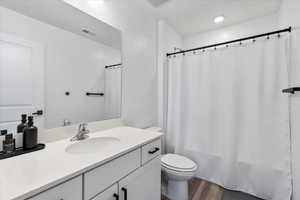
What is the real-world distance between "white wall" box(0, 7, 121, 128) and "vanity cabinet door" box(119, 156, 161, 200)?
0.66 meters

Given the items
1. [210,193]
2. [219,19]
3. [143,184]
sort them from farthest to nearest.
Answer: [219,19] → [210,193] → [143,184]

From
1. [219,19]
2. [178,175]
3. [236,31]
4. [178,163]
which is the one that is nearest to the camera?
[178,175]

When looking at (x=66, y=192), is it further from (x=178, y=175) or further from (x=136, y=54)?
(x=136, y=54)

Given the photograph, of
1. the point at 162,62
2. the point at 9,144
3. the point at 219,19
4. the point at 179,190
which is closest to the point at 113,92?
the point at 9,144

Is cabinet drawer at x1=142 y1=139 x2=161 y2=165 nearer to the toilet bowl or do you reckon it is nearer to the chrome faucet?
the toilet bowl

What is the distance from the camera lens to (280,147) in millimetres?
1433

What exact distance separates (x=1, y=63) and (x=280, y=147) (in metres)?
2.41

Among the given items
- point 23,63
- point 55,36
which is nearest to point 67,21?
point 55,36

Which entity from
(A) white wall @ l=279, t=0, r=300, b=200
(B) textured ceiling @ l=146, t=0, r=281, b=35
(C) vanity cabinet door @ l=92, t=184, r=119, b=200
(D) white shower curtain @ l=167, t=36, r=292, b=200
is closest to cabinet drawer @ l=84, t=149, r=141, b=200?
(C) vanity cabinet door @ l=92, t=184, r=119, b=200

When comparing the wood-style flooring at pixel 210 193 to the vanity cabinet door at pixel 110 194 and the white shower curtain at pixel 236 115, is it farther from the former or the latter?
the vanity cabinet door at pixel 110 194

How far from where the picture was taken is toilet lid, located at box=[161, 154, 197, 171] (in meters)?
1.46

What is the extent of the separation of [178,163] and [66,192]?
1.20 meters

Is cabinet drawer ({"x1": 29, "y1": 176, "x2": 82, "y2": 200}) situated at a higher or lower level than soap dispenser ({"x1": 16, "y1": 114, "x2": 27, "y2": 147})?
lower

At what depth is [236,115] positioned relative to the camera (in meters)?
1.69
